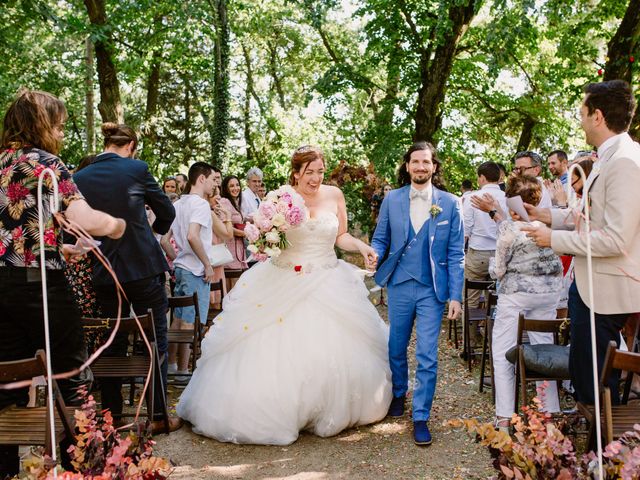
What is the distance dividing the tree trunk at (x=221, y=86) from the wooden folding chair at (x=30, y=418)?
14.1 m

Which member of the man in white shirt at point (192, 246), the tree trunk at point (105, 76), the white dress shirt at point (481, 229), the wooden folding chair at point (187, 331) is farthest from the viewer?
the tree trunk at point (105, 76)

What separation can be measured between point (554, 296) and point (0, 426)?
13.3ft

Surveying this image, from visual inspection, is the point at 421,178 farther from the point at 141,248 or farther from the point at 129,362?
the point at 129,362

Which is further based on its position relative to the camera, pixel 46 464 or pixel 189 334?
pixel 189 334

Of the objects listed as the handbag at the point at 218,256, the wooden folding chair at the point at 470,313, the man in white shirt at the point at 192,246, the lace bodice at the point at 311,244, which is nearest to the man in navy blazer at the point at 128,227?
the lace bodice at the point at 311,244

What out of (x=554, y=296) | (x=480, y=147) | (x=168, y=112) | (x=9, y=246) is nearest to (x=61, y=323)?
(x=9, y=246)

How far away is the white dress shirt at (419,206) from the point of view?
504 cm

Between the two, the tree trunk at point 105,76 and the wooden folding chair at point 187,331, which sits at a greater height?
the tree trunk at point 105,76

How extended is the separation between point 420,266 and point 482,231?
3.06 metres

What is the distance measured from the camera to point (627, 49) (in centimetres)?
905

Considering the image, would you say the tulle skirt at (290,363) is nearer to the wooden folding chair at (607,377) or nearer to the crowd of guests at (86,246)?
the crowd of guests at (86,246)

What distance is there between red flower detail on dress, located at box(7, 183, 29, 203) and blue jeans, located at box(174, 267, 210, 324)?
10.4ft

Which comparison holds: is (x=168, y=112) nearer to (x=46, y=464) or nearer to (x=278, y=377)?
(x=278, y=377)

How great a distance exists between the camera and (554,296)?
492 cm
